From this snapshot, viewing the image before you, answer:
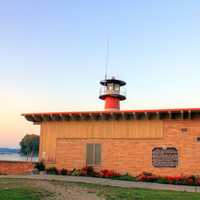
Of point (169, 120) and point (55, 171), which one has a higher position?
point (169, 120)

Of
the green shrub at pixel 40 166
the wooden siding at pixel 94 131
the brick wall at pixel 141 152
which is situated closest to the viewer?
the brick wall at pixel 141 152

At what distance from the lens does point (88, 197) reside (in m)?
12.6

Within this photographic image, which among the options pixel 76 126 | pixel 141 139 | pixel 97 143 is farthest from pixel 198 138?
pixel 76 126

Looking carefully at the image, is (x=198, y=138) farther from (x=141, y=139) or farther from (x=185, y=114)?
(x=141, y=139)

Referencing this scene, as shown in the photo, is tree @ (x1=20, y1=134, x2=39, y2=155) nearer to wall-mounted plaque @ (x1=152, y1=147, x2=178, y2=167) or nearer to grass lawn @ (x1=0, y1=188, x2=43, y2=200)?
wall-mounted plaque @ (x1=152, y1=147, x2=178, y2=167)

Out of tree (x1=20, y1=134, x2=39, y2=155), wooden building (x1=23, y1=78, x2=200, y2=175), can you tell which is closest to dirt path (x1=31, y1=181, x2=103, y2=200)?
wooden building (x1=23, y1=78, x2=200, y2=175)

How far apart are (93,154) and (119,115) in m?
3.00

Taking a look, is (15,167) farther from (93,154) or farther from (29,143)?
(29,143)

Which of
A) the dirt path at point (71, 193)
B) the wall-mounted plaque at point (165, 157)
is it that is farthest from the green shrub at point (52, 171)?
the dirt path at point (71, 193)

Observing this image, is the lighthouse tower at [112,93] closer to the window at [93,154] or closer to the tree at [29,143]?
the window at [93,154]

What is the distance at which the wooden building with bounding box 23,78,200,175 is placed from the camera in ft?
66.8

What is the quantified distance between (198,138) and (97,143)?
20.5 ft

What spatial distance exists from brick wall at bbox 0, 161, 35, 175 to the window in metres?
3.78

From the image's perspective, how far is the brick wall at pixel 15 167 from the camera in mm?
22641
